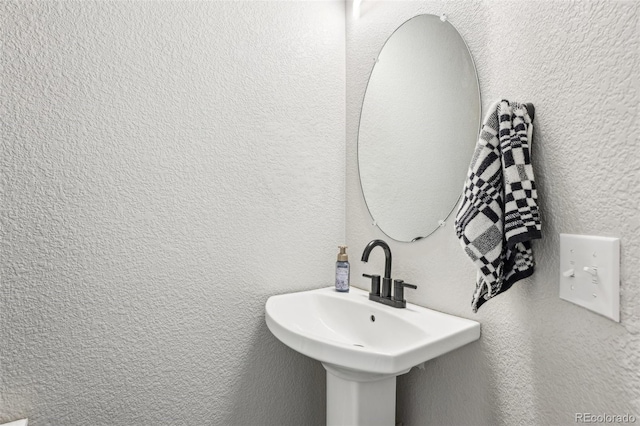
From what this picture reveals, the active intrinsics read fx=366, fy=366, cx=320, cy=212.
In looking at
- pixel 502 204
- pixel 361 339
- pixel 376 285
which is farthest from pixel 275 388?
pixel 502 204

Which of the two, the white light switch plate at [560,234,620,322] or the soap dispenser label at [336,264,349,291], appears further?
the soap dispenser label at [336,264,349,291]

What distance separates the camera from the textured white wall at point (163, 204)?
3.04ft

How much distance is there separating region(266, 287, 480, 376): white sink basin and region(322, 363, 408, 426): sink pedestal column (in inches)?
3.3

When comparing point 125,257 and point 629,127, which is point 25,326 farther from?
point 629,127

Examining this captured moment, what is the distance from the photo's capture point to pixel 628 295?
0.63m

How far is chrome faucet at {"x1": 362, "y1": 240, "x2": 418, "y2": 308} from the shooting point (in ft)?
3.72

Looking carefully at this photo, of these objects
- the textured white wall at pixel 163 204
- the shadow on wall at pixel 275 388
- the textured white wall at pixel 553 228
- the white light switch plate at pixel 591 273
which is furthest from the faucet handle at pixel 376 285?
the white light switch plate at pixel 591 273

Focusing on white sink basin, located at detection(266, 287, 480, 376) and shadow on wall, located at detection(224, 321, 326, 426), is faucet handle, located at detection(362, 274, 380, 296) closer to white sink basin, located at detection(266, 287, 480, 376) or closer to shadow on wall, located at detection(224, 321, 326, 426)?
white sink basin, located at detection(266, 287, 480, 376)

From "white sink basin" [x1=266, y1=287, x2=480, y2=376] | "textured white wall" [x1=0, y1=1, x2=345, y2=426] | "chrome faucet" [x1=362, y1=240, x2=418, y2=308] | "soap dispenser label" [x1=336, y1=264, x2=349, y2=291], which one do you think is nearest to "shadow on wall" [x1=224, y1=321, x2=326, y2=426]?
"textured white wall" [x1=0, y1=1, x2=345, y2=426]

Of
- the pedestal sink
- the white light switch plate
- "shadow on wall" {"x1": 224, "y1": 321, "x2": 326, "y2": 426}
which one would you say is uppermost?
the white light switch plate

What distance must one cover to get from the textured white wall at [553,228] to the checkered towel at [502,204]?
5 centimetres

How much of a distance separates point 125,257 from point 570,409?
1145 millimetres

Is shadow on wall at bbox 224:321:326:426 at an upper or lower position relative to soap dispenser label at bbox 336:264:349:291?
lower

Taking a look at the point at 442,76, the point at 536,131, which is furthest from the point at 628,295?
the point at 442,76
